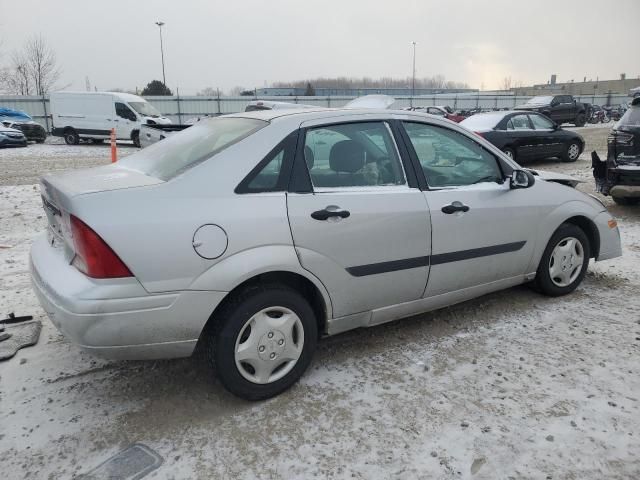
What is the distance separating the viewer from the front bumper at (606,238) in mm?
4441

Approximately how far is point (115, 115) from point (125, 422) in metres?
21.4

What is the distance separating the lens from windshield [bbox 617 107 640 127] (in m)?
7.24

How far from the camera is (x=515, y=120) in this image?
12625mm

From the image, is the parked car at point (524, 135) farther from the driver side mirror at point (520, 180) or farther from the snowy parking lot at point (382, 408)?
the snowy parking lot at point (382, 408)

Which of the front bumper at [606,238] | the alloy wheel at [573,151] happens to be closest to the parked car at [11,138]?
the alloy wheel at [573,151]

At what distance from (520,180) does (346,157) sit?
4.79 ft

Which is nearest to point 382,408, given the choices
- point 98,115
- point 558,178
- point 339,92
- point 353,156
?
point 353,156

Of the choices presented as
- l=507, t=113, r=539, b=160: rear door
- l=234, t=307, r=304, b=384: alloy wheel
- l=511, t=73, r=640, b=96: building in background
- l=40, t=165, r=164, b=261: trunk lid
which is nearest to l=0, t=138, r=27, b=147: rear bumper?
l=507, t=113, r=539, b=160: rear door

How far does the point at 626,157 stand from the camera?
7.27 metres

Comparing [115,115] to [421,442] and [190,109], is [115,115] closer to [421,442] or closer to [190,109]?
[190,109]

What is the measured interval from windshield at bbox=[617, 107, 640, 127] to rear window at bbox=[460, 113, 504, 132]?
196 inches

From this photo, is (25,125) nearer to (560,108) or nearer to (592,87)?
(560,108)

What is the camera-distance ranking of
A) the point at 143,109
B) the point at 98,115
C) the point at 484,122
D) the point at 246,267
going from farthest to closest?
the point at 143,109
the point at 98,115
the point at 484,122
the point at 246,267

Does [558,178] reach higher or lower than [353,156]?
lower
